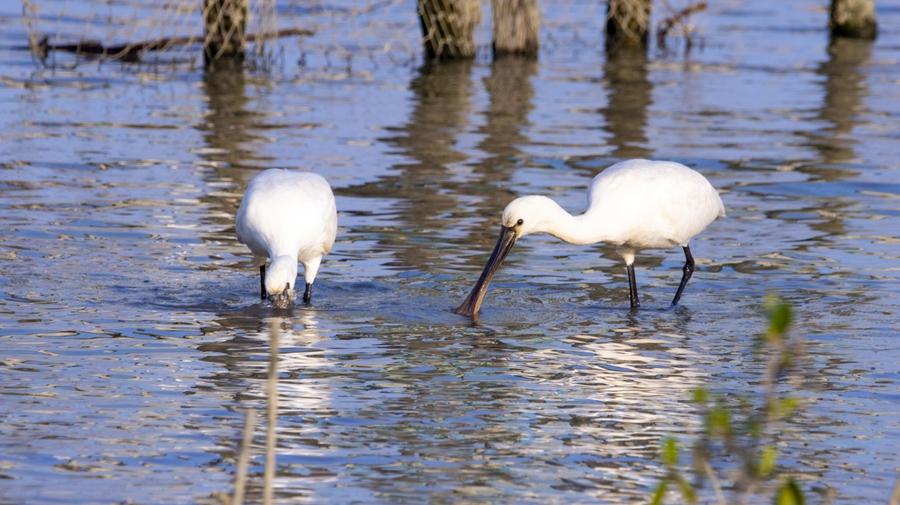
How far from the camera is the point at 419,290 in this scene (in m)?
9.23

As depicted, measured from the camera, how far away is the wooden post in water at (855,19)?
885 inches

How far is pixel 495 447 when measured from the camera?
6125mm

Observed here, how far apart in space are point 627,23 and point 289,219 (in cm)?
1299

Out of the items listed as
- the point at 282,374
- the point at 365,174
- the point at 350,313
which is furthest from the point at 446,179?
the point at 282,374

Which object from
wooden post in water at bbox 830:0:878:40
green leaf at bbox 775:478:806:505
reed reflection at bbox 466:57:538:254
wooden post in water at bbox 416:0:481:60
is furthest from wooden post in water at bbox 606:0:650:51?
green leaf at bbox 775:478:806:505

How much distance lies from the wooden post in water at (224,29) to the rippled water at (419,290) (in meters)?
0.47

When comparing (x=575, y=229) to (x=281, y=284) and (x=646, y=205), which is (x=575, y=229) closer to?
(x=646, y=205)

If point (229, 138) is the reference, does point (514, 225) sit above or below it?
above

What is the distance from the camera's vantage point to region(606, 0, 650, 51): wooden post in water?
68.4 ft

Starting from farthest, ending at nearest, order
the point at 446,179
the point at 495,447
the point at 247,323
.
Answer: the point at 446,179 → the point at 247,323 → the point at 495,447

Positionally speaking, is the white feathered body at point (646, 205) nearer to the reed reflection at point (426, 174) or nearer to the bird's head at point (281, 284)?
the reed reflection at point (426, 174)

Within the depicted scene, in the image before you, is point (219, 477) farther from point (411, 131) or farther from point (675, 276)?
point (411, 131)

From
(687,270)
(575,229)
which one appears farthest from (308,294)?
(687,270)

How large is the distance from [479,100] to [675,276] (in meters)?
6.96
